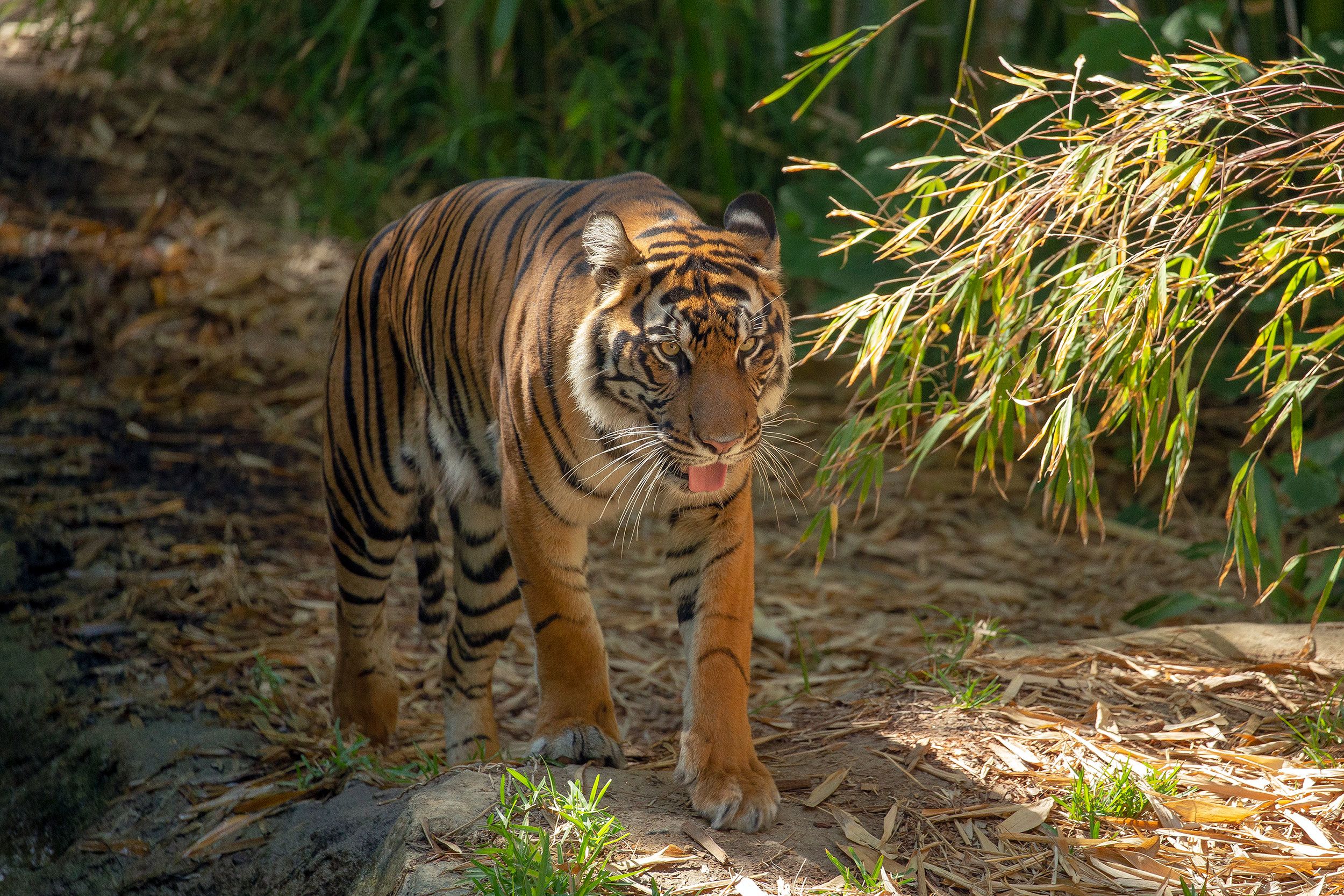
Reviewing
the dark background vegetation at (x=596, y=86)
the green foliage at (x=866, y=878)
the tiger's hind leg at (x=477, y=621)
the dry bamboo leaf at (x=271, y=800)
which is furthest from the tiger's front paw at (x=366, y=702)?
the dark background vegetation at (x=596, y=86)

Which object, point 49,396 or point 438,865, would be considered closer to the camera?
point 438,865

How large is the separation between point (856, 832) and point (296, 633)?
222cm

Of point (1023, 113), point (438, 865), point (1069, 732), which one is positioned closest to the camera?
point (438, 865)

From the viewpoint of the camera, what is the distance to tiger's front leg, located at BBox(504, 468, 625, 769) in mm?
2494

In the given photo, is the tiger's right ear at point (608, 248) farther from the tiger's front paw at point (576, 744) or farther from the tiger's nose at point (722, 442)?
the tiger's front paw at point (576, 744)

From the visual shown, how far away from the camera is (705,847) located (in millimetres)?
2107

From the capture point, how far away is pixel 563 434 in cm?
251

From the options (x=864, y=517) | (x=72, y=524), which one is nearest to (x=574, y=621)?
(x=72, y=524)

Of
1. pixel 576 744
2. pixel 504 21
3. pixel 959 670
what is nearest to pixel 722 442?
pixel 576 744

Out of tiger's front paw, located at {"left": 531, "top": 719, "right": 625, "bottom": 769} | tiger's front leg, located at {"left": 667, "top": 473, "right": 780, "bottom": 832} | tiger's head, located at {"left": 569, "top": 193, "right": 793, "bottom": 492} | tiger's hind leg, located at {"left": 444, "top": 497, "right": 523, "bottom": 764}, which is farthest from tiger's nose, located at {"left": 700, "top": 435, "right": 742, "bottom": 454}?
tiger's hind leg, located at {"left": 444, "top": 497, "right": 523, "bottom": 764}

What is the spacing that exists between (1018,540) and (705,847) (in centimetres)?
314

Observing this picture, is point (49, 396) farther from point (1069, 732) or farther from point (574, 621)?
point (1069, 732)

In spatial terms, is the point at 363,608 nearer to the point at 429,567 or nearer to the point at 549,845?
the point at 429,567

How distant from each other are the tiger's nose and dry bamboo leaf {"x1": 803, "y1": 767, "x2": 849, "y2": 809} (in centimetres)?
71
